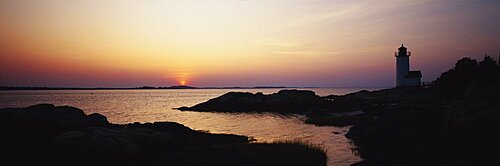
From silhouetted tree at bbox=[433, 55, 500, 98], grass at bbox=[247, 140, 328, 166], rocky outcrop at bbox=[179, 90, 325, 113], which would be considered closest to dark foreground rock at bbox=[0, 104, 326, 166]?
grass at bbox=[247, 140, 328, 166]

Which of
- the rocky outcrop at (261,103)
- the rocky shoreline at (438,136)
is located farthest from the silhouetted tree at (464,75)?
the rocky outcrop at (261,103)

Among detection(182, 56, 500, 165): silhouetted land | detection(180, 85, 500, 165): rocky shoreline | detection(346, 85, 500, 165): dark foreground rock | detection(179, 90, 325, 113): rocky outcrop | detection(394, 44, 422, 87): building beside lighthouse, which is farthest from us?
detection(394, 44, 422, 87): building beside lighthouse

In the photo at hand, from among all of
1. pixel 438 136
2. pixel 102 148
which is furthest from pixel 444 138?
pixel 102 148

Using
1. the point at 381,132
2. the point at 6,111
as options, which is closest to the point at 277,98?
the point at 381,132

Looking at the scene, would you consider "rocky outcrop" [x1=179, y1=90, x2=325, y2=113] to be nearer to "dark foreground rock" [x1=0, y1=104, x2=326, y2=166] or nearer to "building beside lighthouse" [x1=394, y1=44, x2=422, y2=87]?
"building beside lighthouse" [x1=394, y1=44, x2=422, y2=87]

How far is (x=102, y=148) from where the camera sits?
712 inches

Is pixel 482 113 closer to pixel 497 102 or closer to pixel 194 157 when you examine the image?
pixel 497 102

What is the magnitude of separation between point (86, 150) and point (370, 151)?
55.3ft

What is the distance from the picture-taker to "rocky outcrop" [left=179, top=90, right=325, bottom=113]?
81875mm

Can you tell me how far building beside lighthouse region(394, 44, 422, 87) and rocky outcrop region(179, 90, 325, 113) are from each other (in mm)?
24003

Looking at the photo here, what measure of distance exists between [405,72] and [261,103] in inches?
1540

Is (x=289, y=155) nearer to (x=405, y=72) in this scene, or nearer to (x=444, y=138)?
(x=444, y=138)

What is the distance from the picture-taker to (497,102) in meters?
18.0

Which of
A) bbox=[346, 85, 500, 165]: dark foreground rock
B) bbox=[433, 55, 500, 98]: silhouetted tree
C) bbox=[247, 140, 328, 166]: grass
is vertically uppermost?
bbox=[433, 55, 500, 98]: silhouetted tree
